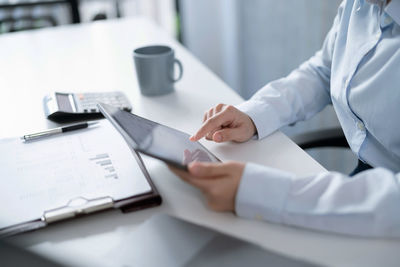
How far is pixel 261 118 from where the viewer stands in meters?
0.76

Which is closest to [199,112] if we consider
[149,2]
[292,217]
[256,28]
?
[292,217]

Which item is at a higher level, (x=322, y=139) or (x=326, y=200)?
(x=326, y=200)

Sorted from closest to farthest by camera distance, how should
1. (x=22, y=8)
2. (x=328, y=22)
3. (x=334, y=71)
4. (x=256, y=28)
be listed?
(x=334, y=71) → (x=328, y=22) → (x=256, y=28) → (x=22, y=8)

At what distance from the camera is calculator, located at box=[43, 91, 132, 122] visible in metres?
0.83

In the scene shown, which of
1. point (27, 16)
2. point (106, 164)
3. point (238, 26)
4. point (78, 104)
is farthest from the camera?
point (27, 16)

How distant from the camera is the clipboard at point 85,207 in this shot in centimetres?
53

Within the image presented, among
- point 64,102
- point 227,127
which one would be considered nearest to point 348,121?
point 227,127

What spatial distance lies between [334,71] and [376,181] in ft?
1.09

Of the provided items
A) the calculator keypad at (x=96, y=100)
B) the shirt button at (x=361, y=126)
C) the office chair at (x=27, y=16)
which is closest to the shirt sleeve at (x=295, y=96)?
the shirt button at (x=361, y=126)

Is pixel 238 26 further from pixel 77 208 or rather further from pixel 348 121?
pixel 77 208

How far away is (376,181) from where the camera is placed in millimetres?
547

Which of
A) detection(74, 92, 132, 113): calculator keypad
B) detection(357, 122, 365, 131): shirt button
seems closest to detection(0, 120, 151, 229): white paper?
detection(74, 92, 132, 113): calculator keypad

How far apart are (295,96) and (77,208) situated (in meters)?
0.51

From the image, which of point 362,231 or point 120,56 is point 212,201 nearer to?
point 362,231
